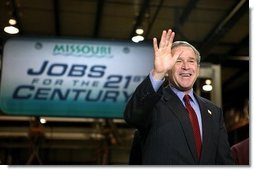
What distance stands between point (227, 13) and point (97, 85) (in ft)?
5.43

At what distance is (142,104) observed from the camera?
84cm

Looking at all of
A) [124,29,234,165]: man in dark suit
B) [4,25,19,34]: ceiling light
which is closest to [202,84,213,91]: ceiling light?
[4,25,19,34]: ceiling light

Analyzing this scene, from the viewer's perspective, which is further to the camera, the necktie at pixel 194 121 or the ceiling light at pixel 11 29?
the ceiling light at pixel 11 29

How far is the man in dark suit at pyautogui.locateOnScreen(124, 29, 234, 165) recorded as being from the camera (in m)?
0.84

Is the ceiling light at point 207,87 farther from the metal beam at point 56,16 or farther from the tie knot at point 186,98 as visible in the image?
the metal beam at point 56,16

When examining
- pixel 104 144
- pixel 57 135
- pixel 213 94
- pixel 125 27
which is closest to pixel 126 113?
pixel 213 94

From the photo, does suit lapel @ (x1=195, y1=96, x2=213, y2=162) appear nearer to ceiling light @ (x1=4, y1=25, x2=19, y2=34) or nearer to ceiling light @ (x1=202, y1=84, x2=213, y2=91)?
ceiling light @ (x1=202, y1=84, x2=213, y2=91)

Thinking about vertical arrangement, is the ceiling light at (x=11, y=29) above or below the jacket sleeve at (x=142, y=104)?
above

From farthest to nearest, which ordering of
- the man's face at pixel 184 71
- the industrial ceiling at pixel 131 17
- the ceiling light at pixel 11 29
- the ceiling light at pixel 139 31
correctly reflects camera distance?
the industrial ceiling at pixel 131 17 < the ceiling light at pixel 139 31 < the ceiling light at pixel 11 29 < the man's face at pixel 184 71

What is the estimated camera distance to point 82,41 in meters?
2.01

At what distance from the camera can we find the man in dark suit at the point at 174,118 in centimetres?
84

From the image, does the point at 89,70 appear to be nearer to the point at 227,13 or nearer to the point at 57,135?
the point at 227,13

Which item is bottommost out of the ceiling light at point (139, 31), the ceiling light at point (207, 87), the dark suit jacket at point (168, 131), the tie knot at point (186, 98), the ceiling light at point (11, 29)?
the dark suit jacket at point (168, 131)

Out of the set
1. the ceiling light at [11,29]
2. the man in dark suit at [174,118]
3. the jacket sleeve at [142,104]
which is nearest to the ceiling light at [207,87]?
the ceiling light at [11,29]
